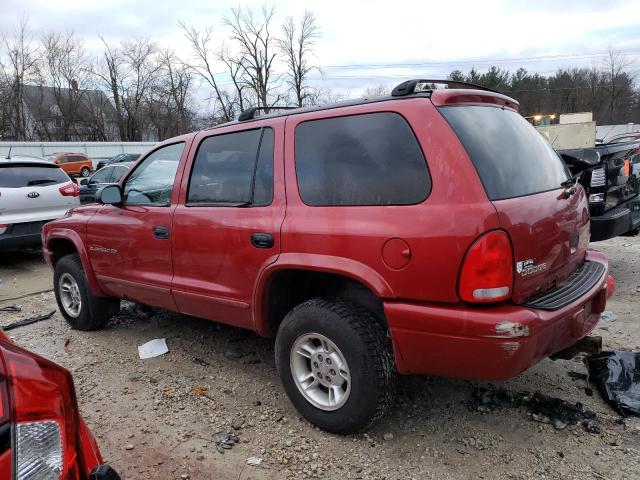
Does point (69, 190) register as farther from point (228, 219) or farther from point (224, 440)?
point (224, 440)

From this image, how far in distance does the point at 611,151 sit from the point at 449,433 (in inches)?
155

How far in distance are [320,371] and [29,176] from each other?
22.6 feet

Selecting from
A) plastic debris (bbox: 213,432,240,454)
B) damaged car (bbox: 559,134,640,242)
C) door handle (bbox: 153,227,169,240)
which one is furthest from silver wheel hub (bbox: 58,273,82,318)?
damaged car (bbox: 559,134,640,242)

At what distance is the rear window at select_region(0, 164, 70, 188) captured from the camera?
7.36 metres

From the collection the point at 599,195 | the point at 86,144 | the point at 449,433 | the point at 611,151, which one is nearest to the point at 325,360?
the point at 449,433

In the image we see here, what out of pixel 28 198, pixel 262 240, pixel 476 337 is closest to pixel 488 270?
pixel 476 337

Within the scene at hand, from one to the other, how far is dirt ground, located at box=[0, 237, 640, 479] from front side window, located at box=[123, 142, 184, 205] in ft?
4.42

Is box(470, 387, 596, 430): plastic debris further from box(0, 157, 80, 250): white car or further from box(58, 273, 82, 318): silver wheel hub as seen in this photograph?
box(0, 157, 80, 250): white car

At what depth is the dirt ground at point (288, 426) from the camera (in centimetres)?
256

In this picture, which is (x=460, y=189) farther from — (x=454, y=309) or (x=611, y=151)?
(x=611, y=151)

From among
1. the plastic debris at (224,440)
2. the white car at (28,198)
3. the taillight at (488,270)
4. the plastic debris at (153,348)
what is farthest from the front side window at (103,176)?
the taillight at (488,270)

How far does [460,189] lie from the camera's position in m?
2.26

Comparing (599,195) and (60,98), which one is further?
(60,98)

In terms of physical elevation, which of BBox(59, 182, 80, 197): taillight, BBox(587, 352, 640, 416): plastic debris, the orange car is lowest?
BBox(587, 352, 640, 416): plastic debris
